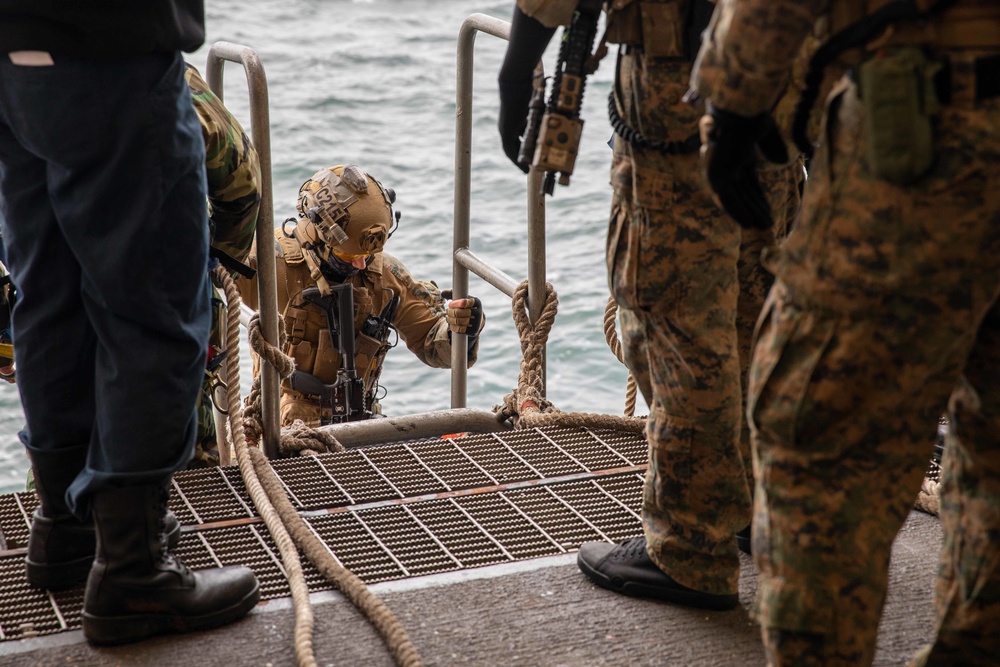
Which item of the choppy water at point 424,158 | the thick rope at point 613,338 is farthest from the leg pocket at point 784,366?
the choppy water at point 424,158

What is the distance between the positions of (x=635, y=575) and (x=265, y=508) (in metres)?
0.93

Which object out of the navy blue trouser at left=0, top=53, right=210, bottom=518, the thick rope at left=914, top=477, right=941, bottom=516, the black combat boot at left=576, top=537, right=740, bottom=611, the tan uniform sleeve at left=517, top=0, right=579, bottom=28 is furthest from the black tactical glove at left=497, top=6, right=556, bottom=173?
the thick rope at left=914, top=477, right=941, bottom=516

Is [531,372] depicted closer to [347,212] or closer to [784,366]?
[347,212]

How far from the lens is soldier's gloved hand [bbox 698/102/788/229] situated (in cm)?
174

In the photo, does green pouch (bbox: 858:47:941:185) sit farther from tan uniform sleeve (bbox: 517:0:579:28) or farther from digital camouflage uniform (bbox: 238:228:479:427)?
digital camouflage uniform (bbox: 238:228:479:427)

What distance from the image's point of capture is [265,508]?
2.94 meters

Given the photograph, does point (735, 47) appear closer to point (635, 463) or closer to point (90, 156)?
point (90, 156)

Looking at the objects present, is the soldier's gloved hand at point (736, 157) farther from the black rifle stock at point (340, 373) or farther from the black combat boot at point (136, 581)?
the black rifle stock at point (340, 373)

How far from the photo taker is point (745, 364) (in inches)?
105

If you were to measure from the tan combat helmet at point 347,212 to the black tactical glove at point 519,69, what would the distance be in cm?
244

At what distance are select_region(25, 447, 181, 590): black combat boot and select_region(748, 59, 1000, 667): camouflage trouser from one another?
143 centimetres

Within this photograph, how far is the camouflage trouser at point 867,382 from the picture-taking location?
5.35 ft

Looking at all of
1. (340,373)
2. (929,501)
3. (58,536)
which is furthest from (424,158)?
(58,536)

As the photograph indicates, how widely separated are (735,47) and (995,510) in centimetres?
78
